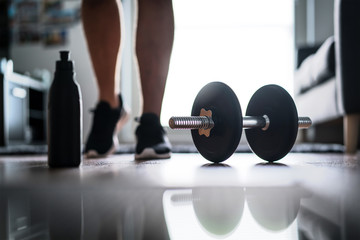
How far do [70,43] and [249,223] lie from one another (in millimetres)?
4430

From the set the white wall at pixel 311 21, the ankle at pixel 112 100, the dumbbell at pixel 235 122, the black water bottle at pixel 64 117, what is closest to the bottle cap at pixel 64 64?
the black water bottle at pixel 64 117

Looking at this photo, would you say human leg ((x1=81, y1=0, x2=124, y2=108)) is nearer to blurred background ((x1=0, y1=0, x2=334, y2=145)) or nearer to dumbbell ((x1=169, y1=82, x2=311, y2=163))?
dumbbell ((x1=169, y1=82, x2=311, y2=163))

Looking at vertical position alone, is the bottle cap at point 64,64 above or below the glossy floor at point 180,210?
above

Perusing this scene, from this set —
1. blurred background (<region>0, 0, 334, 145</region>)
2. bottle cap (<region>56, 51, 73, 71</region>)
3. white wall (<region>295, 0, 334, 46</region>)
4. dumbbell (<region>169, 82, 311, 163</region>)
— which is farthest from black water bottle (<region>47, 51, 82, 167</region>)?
white wall (<region>295, 0, 334, 46</region>)

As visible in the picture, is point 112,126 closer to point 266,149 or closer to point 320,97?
point 266,149

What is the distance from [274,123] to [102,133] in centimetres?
59

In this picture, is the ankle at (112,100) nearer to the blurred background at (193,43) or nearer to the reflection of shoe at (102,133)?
the reflection of shoe at (102,133)

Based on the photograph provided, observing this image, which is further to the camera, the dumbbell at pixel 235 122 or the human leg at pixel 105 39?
the human leg at pixel 105 39

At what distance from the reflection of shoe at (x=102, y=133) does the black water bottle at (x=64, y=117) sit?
376 mm

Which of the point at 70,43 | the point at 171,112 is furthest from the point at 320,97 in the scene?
the point at 70,43

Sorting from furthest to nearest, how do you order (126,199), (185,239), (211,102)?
(211,102) < (126,199) < (185,239)

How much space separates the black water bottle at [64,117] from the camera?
0.87m

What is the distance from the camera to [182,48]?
14.4ft

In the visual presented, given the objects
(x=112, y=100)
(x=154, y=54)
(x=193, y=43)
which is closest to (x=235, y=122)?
(x=154, y=54)
